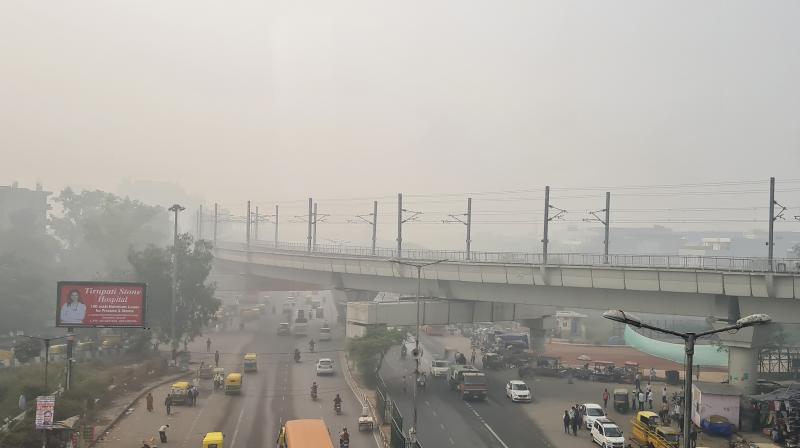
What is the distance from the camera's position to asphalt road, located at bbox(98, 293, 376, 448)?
37.0 m

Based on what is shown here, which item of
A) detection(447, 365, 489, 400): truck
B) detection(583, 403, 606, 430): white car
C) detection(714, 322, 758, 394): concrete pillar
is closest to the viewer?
detection(583, 403, 606, 430): white car

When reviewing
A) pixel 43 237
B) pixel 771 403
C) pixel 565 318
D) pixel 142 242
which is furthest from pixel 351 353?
pixel 43 237

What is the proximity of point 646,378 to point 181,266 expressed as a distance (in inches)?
1896

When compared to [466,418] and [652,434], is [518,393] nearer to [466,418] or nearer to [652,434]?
[466,418]

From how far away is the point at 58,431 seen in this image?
34062mm

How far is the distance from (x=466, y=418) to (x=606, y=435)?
33.6ft

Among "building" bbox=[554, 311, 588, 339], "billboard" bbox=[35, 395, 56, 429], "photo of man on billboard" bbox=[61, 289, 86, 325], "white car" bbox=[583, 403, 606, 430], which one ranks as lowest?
"building" bbox=[554, 311, 588, 339]

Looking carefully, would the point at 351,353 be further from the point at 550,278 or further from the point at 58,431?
the point at 58,431

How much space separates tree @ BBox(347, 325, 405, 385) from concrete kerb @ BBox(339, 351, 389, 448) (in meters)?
1.29

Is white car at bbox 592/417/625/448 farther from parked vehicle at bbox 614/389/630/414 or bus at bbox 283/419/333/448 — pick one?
bus at bbox 283/419/333/448

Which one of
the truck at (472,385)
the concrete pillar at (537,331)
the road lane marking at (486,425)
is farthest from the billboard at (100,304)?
the concrete pillar at (537,331)

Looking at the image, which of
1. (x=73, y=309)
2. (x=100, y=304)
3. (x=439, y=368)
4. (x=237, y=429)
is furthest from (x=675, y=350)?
(x=73, y=309)

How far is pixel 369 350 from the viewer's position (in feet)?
181

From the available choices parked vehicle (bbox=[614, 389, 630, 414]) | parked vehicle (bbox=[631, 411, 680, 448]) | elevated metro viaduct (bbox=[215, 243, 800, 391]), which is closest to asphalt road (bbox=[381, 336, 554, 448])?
parked vehicle (bbox=[631, 411, 680, 448])
